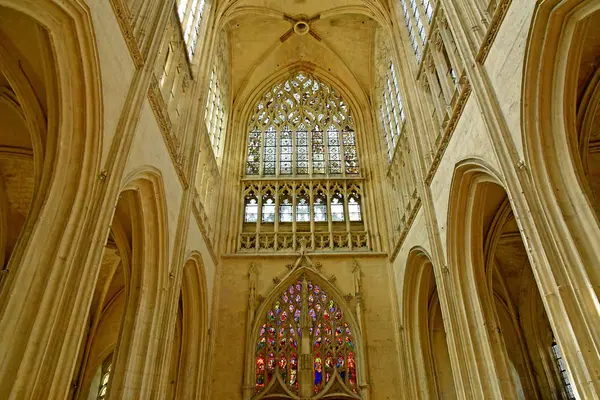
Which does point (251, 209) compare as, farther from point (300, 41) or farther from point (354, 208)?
point (300, 41)

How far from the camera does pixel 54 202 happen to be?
4992 mm

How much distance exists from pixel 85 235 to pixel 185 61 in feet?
22.3

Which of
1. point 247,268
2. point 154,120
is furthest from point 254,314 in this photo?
point 154,120

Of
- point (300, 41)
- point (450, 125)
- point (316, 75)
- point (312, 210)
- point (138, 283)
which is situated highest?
point (300, 41)

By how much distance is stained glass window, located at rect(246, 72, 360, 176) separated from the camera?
54.3 ft

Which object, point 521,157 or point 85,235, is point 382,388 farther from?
point 85,235

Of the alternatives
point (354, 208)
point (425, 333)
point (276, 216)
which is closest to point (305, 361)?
point (425, 333)

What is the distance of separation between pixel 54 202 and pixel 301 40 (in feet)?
49.1

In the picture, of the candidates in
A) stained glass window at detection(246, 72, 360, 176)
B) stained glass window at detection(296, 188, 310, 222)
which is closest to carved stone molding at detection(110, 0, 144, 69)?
stained glass window at detection(296, 188, 310, 222)

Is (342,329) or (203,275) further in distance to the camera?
(342,329)

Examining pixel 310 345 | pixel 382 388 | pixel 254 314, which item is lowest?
pixel 382 388

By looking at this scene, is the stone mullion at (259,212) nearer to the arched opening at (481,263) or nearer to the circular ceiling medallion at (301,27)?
the circular ceiling medallion at (301,27)

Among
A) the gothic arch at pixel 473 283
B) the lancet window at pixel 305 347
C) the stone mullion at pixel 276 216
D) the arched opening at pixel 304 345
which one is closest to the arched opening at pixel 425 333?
the arched opening at pixel 304 345

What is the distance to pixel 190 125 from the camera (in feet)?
34.3
